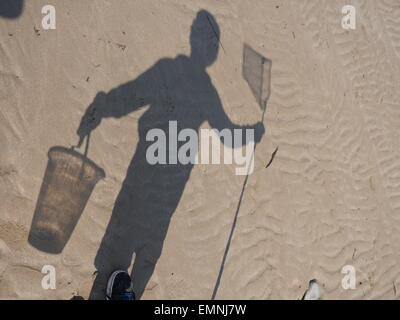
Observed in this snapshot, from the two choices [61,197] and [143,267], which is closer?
[61,197]

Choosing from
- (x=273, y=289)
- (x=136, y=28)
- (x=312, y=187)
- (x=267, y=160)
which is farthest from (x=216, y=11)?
(x=273, y=289)

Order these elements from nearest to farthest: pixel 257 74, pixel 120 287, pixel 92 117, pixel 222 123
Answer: pixel 120 287, pixel 92 117, pixel 222 123, pixel 257 74

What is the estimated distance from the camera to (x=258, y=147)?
4598mm

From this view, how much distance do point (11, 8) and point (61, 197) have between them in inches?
81.5

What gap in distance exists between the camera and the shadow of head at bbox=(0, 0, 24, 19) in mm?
3891

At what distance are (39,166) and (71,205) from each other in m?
0.52

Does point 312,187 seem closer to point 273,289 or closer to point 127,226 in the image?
point 273,289

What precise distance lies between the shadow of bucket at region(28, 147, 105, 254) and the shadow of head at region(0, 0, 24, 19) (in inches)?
58.3

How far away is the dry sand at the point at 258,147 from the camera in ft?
12.7

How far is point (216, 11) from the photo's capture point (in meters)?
4.64

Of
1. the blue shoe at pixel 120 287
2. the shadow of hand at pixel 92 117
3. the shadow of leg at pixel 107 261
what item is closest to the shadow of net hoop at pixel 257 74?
the shadow of hand at pixel 92 117

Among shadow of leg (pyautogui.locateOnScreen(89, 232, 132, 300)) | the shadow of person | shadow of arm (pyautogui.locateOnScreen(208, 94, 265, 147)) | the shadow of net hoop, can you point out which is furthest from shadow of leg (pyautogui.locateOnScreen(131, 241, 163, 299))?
the shadow of net hoop

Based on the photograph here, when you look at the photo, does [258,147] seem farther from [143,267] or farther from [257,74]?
[143,267]

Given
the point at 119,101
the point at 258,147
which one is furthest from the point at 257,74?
the point at 119,101
